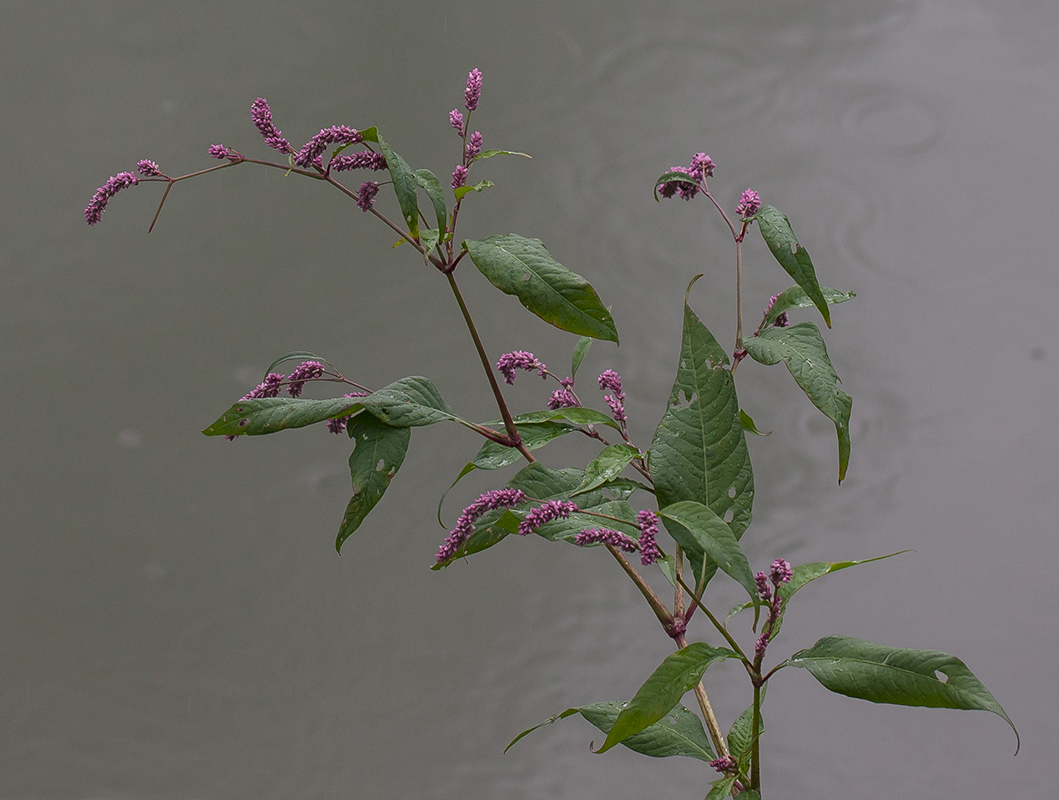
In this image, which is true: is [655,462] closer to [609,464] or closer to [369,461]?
[609,464]

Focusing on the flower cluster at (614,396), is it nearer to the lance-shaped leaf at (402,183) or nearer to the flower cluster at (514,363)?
the flower cluster at (514,363)

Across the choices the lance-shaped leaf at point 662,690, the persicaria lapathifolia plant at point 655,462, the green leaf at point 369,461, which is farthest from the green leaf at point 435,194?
the lance-shaped leaf at point 662,690

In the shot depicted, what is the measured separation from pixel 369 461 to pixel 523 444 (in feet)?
0.28

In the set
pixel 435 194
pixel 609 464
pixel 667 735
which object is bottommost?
pixel 667 735

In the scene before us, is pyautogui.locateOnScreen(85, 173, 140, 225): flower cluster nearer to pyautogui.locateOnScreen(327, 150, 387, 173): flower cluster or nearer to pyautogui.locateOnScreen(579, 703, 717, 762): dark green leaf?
pyautogui.locateOnScreen(327, 150, 387, 173): flower cluster

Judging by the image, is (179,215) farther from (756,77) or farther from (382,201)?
(756,77)

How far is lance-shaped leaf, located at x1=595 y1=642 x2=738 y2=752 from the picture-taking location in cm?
39

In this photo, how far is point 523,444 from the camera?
1.69 ft

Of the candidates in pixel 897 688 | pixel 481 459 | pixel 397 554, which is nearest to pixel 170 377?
pixel 397 554

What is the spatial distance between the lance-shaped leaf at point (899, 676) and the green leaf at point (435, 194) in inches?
10.2

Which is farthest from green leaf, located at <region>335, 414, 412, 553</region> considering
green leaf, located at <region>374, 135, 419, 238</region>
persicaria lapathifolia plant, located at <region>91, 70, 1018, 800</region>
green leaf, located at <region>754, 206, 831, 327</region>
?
green leaf, located at <region>754, 206, 831, 327</region>

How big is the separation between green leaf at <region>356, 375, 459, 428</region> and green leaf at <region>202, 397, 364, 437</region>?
10 mm

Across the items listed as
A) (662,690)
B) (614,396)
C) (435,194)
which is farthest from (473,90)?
(662,690)

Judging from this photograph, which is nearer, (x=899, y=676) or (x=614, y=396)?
(x=899, y=676)
